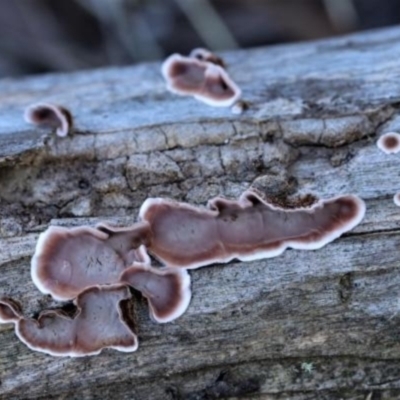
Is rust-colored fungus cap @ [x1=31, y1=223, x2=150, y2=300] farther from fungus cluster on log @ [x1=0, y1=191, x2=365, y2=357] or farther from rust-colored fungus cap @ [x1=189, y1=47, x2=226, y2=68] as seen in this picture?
rust-colored fungus cap @ [x1=189, y1=47, x2=226, y2=68]

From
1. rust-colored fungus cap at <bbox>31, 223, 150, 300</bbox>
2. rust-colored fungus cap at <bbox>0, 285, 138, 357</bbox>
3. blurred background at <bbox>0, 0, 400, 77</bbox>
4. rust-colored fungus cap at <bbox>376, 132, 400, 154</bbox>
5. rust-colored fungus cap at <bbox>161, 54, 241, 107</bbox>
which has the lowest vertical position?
rust-colored fungus cap at <bbox>0, 285, 138, 357</bbox>

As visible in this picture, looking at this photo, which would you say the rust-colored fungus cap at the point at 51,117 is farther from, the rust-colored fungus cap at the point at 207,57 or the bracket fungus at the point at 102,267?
the rust-colored fungus cap at the point at 207,57

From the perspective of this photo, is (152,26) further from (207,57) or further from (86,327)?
(86,327)

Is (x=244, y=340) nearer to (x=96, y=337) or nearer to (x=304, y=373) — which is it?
(x=304, y=373)

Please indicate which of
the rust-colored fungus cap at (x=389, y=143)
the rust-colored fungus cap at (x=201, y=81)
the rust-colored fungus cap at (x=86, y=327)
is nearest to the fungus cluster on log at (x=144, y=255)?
the rust-colored fungus cap at (x=86, y=327)

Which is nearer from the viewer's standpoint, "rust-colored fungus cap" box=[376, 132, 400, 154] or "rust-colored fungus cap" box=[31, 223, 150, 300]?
"rust-colored fungus cap" box=[31, 223, 150, 300]

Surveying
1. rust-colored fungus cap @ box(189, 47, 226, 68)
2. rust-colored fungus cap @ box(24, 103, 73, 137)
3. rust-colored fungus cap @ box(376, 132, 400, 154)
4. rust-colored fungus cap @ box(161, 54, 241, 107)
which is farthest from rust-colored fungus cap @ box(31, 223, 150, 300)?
rust-colored fungus cap @ box(189, 47, 226, 68)
